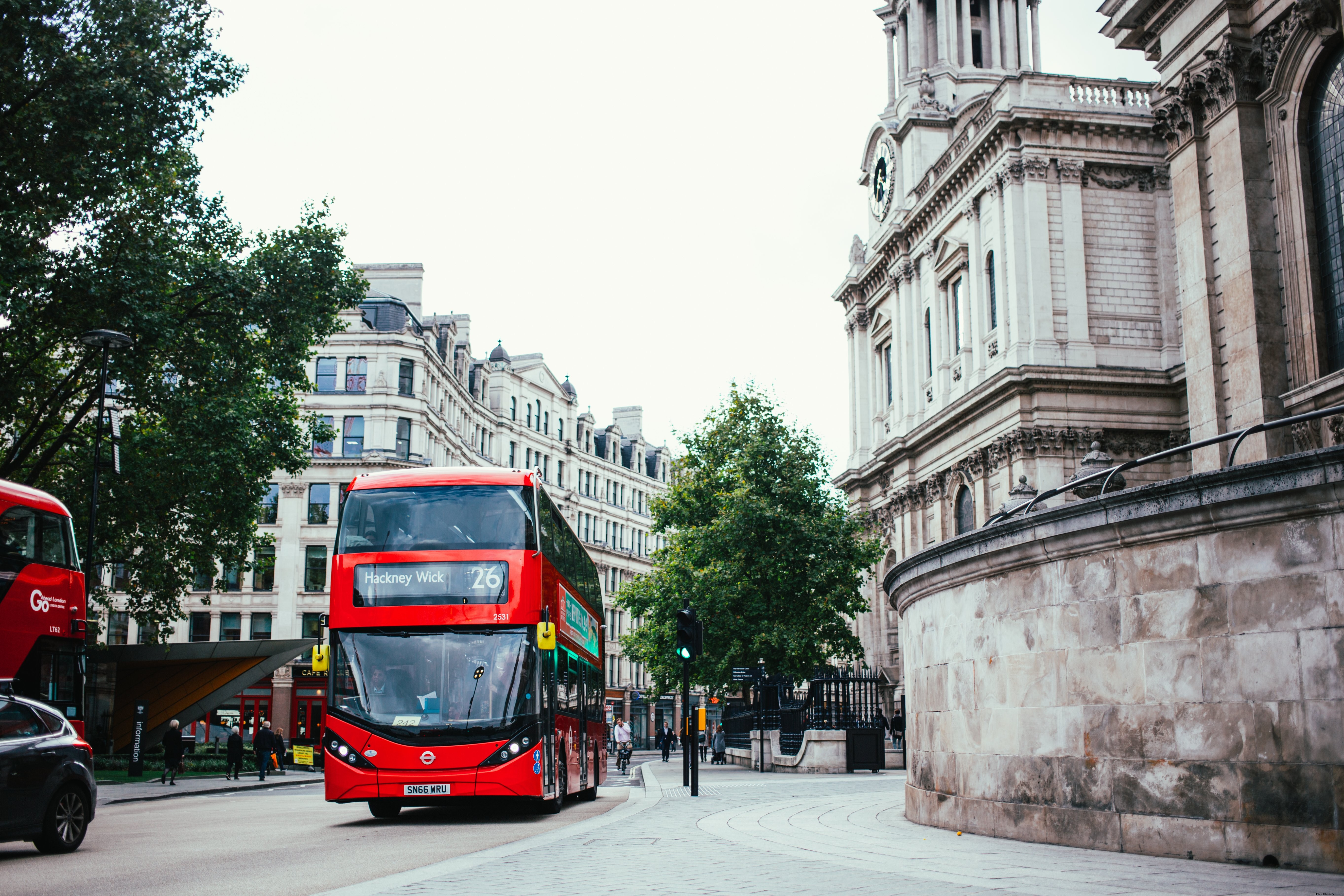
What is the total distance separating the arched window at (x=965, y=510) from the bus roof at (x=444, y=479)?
27.2 metres

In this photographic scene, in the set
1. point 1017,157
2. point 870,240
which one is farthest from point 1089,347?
point 870,240

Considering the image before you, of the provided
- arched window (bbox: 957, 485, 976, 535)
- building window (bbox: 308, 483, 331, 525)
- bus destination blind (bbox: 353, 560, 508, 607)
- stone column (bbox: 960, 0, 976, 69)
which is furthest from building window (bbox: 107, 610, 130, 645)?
bus destination blind (bbox: 353, 560, 508, 607)

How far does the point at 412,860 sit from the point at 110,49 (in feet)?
61.7

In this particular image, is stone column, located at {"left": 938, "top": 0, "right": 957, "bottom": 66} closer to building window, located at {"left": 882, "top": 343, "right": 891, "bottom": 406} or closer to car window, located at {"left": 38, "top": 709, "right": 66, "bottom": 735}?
building window, located at {"left": 882, "top": 343, "right": 891, "bottom": 406}

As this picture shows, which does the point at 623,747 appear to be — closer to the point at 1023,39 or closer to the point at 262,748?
the point at 262,748

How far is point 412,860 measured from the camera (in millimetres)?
10359

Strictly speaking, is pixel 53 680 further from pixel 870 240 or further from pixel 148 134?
pixel 870 240

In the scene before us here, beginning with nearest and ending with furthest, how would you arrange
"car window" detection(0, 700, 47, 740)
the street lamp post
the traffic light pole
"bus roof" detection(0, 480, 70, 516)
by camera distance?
1. "car window" detection(0, 700, 47, 740)
2. "bus roof" detection(0, 480, 70, 516)
3. the traffic light pole
4. the street lamp post

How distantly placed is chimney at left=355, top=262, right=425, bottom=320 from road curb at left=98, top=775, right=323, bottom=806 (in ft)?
115

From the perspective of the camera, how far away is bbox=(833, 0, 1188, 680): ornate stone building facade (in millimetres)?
36188

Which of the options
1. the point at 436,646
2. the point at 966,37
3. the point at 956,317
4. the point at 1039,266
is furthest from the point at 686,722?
the point at 966,37

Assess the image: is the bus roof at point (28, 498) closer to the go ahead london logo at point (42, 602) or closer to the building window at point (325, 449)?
the go ahead london logo at point (42, 602)

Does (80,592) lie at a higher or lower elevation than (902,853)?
higher

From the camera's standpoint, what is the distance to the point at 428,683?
14.6 m
